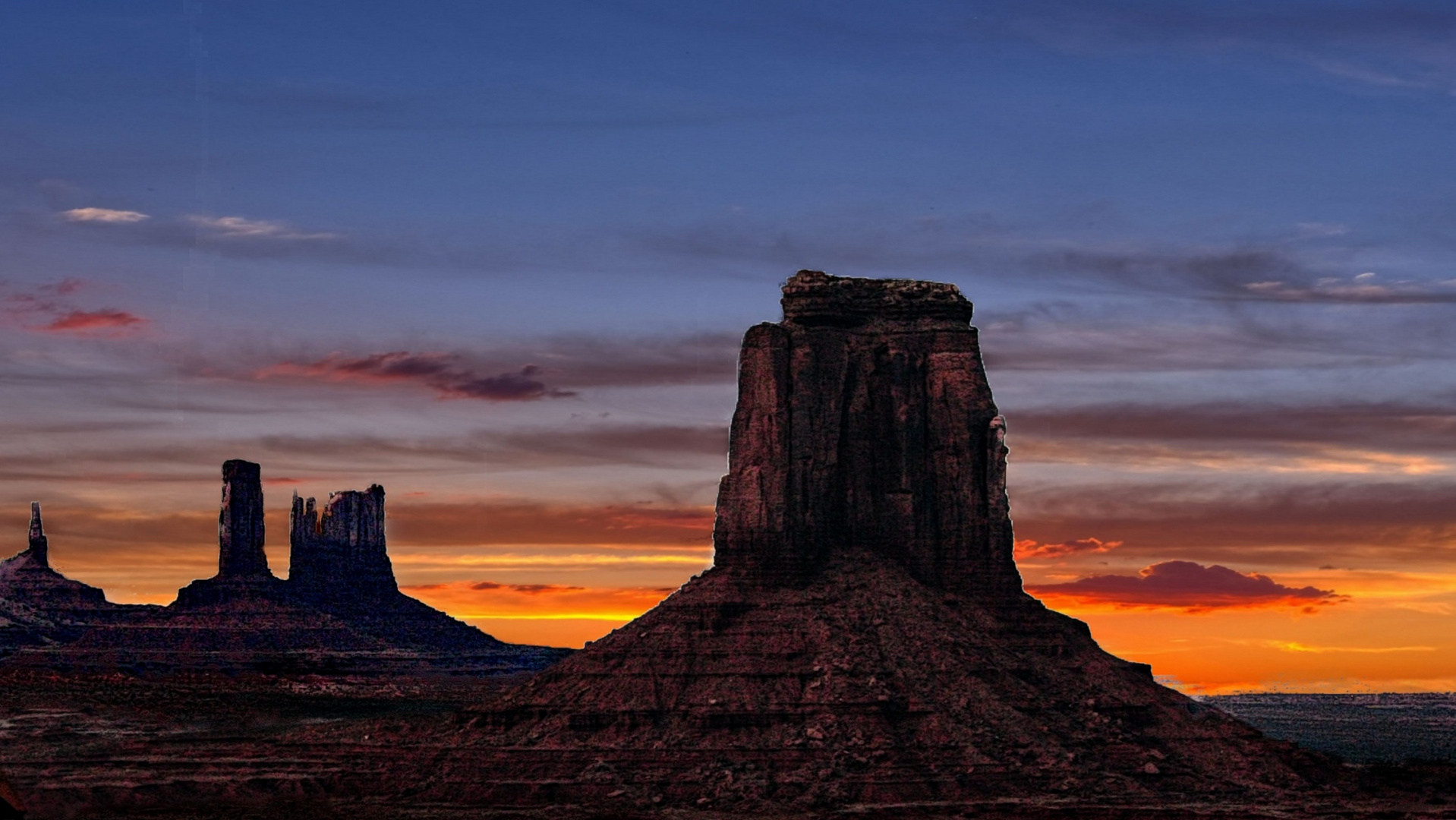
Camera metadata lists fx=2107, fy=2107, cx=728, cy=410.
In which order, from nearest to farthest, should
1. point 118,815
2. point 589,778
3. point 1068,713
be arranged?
1. point 589,778
2. point 1068,713
3. point 118,815

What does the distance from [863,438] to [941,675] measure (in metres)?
22.2

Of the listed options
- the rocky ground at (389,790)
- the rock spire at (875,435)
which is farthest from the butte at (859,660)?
the rocky ground at (389,790)

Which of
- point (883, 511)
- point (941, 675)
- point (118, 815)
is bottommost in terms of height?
point (118, 815)

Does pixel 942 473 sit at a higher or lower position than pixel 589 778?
higher

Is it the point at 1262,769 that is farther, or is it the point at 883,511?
the point at 883,511

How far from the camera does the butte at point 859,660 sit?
13512 cm

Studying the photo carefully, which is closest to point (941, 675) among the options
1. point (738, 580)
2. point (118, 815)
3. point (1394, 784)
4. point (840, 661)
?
point (840, 661)

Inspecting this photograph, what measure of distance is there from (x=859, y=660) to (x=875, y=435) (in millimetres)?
22401

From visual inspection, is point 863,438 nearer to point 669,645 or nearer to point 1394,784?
point 669,645

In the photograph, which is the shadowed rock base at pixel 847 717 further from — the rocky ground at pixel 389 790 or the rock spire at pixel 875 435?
the rock spire at pixel 875 435

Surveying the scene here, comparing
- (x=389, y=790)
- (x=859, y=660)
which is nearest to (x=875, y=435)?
(x=859, y=660)

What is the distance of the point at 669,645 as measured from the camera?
471 feet

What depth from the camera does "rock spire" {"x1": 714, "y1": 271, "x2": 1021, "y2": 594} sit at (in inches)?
6073

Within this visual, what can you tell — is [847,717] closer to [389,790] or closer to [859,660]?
[859,660]
